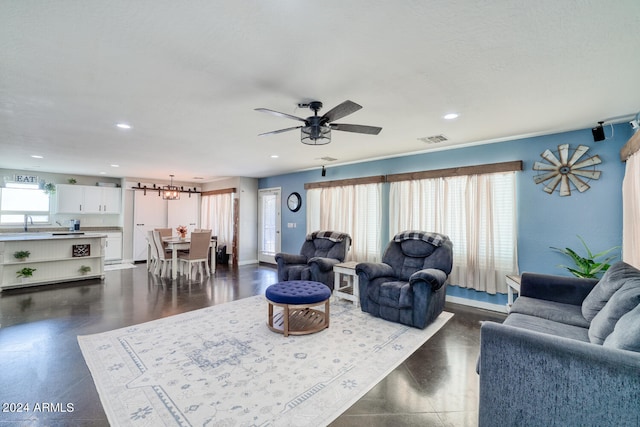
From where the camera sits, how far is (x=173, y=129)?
11.6ft

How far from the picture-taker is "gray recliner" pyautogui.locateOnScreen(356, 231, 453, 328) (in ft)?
10.8

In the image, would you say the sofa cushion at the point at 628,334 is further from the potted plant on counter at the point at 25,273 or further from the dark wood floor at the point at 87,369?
the potted plant on counter at the point at 25,273

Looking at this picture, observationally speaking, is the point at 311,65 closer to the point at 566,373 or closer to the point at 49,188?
the point at 566,373

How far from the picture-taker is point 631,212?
9.43 feet

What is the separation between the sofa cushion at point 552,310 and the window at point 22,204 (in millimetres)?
9996

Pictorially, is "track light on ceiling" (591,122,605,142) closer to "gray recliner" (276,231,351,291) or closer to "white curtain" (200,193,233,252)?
"gray recliner" (276,231,351,291)

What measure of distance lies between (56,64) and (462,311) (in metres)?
5.07

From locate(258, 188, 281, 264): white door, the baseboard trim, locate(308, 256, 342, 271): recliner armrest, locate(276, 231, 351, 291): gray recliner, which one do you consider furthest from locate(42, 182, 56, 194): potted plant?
the baseboard trim

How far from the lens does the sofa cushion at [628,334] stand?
1.30m

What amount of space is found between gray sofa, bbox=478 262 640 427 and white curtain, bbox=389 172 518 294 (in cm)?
216

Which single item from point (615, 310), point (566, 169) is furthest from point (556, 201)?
point (615, 310)

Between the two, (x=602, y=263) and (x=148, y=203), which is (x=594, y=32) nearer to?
(x=602, y=263)

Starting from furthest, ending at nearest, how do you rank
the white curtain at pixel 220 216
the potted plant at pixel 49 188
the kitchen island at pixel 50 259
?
the white curtain at pixel 220 216, the potted plant at pixel 49 188, the kitchen island at pixel 50 259

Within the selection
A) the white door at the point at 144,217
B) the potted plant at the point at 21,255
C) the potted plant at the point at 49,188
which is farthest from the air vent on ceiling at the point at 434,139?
the potted plant at the point at 49,188
